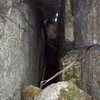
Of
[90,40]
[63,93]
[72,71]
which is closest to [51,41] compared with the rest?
[72,71]

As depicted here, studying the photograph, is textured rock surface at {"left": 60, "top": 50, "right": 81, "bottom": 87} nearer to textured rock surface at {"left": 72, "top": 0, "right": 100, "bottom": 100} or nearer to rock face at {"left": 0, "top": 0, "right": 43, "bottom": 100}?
textured rock surface at {"left": 72, "top": 0, "right": 100, "bottom": 100}

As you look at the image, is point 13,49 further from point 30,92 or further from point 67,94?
point 67,94

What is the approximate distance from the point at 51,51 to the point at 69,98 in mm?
4849

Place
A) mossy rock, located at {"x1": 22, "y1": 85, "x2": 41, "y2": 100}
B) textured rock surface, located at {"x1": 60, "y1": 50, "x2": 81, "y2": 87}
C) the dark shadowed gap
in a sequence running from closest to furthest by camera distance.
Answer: mossy rock, located at {"x1": 22, "y1": 85, "x2": 41, "y2": 100} → textured rock surface, located at {"x1": 60, "y1": 50, "x2": 81, "y2": 87} → the dark shadowed gap

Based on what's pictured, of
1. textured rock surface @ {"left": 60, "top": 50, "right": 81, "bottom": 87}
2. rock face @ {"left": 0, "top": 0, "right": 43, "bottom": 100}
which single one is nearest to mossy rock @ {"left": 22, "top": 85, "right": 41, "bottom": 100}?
rock face @ {"left": 0, "top": 0, "right": 43, "bottom": 100}

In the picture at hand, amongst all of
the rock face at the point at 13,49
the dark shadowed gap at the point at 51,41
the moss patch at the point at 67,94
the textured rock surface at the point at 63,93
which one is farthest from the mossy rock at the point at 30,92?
the dark shadowed gap at the point at 51,41

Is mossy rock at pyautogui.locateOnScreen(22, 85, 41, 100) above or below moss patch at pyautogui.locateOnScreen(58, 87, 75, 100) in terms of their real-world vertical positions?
below

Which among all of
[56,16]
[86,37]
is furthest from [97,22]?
[56,16]

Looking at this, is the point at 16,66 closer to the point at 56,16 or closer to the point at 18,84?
the point at 18,84

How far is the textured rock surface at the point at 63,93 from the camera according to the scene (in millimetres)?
3049

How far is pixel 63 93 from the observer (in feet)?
10.1

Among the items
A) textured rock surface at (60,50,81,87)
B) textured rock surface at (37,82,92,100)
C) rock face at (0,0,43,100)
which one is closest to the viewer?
A: textured rock surface at (37,82,92,100)

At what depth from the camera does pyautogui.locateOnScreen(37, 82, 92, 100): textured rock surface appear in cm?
305

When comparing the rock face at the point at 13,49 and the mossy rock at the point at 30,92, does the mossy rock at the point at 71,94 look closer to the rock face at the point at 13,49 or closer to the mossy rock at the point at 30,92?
the mossy rock at the point at 30,92
